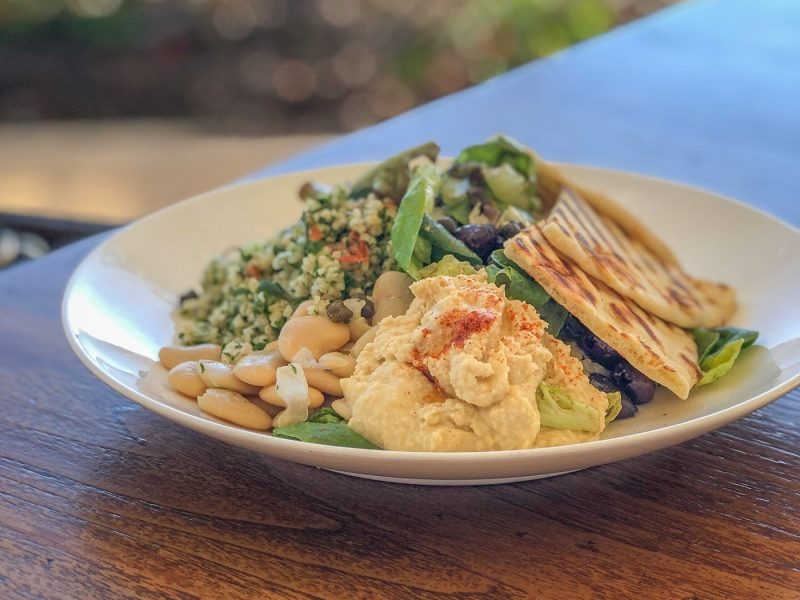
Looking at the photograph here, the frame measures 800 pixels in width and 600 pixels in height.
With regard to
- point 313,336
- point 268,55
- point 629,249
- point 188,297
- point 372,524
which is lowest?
point 268,55

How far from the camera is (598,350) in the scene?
1546mm

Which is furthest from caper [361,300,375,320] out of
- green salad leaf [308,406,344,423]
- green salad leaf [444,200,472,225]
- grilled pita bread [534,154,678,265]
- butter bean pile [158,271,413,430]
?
grilled pita bread [534,154,678,265]

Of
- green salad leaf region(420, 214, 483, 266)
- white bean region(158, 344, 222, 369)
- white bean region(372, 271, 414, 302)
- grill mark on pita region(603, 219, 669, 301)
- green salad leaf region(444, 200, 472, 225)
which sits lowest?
white bean region(158, 344, 222, 369)

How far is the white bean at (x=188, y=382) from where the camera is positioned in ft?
5.02

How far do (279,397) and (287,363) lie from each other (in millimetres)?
99

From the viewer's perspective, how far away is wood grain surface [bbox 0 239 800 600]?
4.01 ft

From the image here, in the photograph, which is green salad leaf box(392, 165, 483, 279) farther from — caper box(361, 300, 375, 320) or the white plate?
the white plate

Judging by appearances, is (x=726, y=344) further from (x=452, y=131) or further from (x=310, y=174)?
(x=452, y=131)

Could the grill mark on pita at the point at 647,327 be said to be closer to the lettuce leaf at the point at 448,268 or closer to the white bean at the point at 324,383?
the lettuce leaf at the point at 448,268

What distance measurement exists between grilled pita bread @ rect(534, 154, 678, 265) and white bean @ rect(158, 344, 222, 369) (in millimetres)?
879

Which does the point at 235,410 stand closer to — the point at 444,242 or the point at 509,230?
the point at 444,242

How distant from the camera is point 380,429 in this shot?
51.1 inches

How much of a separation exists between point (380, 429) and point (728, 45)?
374 cm

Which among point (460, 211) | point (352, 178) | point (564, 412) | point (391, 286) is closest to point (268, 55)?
point (352, 178)
